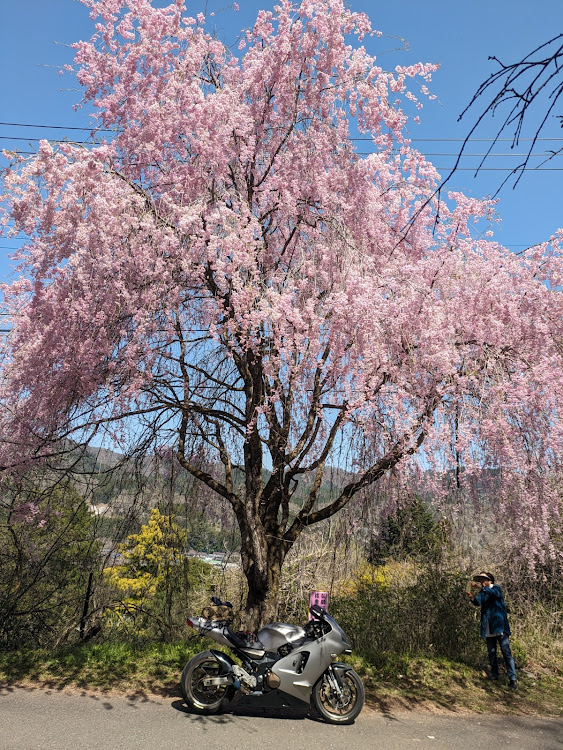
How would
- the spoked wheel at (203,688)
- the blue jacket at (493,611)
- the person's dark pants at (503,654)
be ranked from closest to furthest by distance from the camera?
1. the spoked wheel at (203,688)
2. the person's dark pants at (503,654)
3. the blue jacket at (493,611)

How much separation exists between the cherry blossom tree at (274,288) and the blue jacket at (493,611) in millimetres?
1394

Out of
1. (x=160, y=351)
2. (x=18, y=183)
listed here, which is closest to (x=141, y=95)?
(x=18, y=183)

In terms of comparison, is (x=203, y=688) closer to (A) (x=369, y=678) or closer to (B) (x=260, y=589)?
(B) (x=260, y=589)

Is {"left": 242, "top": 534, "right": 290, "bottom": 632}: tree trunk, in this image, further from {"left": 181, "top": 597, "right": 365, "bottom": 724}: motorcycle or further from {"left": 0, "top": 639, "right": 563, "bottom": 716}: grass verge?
{"left": 181, "top": 597, "right": 365, "bottom": 724}: motorcycle

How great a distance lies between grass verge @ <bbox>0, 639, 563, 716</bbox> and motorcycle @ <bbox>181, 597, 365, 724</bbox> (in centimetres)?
72

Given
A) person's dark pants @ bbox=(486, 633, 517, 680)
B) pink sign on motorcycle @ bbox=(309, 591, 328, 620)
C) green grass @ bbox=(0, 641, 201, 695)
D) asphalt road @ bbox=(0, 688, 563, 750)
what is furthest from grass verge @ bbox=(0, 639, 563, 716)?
pink sign on motorcycle @ bbox=(309, 591, 328, 620)

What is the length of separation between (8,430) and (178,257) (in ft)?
9.58

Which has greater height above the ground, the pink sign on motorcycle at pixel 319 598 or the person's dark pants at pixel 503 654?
the pink sign on motorcycle at pixel 319 598

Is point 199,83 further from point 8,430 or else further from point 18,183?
point 8,430

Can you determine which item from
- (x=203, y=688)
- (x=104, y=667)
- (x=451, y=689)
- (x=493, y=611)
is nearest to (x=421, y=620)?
(x=493, y=611)

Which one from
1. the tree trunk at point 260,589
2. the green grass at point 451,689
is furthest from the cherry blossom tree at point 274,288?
the green grass at point 451,689

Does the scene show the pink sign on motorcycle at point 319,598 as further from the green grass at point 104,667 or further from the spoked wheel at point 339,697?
the green grass at point 104,667

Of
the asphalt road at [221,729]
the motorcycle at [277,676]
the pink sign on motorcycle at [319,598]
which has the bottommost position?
the asphalt road at [221,729]

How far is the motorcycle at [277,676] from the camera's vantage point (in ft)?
17.3
